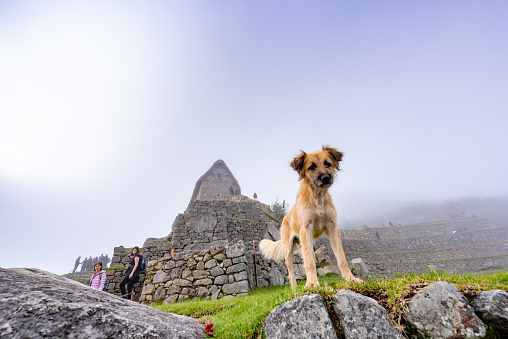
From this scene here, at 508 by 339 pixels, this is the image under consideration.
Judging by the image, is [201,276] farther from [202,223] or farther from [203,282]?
[202,223]

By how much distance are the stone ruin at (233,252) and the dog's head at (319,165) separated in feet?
5.42

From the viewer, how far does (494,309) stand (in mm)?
1983

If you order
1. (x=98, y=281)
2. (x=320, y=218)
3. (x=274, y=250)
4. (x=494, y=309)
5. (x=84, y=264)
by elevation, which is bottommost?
(x=494, y=309)

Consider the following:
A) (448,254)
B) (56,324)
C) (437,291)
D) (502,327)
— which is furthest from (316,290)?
(448,254)

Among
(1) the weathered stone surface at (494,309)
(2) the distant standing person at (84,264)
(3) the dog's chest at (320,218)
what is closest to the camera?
(1) the weathered stone surface at (494,309)

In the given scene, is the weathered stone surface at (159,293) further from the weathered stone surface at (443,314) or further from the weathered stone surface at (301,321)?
the weathered stone surface at (443,314)

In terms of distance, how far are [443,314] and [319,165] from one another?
229 cm

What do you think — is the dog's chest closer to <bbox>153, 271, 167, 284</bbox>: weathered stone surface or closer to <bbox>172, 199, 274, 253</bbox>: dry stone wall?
<bbox>153, 271, 167, 284</bbox>: weathered stone surface

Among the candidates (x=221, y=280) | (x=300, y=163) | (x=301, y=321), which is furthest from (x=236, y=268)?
(x=301, y=321)

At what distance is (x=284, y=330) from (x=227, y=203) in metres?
15.8

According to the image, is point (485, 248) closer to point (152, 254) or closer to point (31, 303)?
point (152, 254)

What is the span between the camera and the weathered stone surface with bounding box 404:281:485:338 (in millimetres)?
1946

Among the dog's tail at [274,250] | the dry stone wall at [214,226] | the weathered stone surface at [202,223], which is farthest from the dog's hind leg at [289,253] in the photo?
A: the weathered stone surface at [202,223]

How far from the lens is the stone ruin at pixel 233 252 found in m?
8.12
